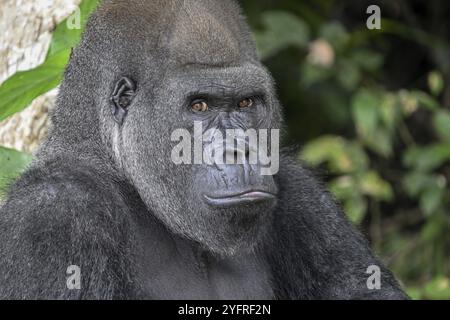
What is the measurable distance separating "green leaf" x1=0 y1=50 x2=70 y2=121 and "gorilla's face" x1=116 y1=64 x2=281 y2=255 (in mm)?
639

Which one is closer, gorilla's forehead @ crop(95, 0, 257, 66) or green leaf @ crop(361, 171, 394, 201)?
gorilla's forehead @ crop(95, 0, 257, 66)

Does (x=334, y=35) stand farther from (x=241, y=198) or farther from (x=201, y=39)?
(x=241, y=198)

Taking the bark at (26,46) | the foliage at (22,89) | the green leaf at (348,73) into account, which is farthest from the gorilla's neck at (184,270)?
the green leaf at (348,73)

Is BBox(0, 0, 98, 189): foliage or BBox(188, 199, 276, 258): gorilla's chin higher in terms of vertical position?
BBox(0, 0, 98, 189): foliage

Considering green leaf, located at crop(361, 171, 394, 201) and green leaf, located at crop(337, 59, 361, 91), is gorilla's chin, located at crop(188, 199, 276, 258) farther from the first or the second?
green leaf, located at crop(337, 59, 361, 91)

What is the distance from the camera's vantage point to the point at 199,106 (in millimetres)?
4359

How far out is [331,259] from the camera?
489 cm

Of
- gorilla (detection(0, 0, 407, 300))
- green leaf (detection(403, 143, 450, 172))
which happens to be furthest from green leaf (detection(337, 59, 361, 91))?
gorilla (detection(0, 0, 407, 300))

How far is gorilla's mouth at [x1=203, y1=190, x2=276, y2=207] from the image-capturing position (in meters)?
4.08

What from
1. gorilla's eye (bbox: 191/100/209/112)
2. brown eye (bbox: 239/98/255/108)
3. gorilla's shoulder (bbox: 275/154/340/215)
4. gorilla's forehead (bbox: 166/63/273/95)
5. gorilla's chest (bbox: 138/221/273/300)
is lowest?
Result: gorilla's chest (bbox: 138/221/273/300)

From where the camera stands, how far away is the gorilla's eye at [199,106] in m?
4.35

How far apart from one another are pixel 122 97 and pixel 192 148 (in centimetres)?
48

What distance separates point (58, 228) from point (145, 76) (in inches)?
36.4
